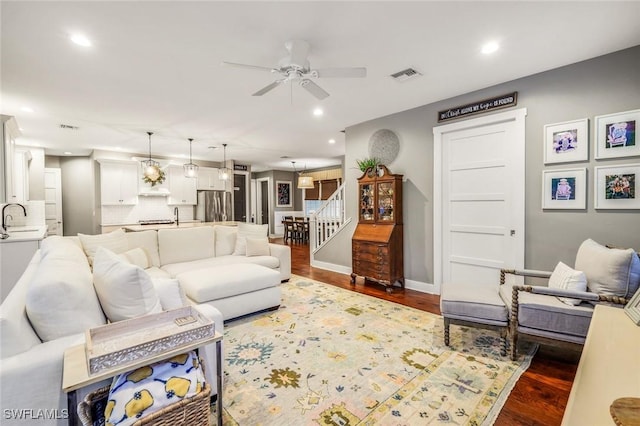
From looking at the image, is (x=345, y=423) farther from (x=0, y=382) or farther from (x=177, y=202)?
(x=177, y=202)

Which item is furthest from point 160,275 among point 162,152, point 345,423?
point 162,152

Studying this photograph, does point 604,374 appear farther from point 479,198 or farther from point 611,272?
point 479,198

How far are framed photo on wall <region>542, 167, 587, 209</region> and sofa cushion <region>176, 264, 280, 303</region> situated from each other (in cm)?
313

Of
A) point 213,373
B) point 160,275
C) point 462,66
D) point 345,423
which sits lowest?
point 345,423

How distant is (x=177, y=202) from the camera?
8008mm

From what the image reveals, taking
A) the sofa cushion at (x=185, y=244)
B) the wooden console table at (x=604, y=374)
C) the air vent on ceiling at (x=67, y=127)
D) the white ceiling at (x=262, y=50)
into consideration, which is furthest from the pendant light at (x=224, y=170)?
the wooden console table at (x=604, y=374)

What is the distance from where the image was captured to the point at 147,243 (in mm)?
3824

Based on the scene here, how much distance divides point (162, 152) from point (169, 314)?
707 centimetres

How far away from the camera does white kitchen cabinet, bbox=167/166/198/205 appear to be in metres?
7.89

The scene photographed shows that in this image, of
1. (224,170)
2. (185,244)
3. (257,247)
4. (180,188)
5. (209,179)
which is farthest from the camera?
(209,179)

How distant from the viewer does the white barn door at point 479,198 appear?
130 inches

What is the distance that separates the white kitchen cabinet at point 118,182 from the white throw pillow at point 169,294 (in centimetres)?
648

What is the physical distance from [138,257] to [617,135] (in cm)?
522

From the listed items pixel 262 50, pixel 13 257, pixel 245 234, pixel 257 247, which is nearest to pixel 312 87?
pixel 262 50
